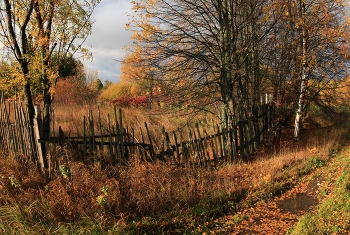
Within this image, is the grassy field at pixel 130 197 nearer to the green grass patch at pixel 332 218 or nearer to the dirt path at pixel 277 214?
the green grass patch at pixel 332 218

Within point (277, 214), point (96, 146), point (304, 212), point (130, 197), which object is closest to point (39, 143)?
point (96, 146)

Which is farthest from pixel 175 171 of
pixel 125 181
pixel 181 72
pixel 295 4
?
pixel 295 4

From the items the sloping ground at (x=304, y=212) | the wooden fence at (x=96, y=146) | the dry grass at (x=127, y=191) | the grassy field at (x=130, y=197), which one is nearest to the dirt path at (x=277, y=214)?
the sloping ground at (x=304, y=212)

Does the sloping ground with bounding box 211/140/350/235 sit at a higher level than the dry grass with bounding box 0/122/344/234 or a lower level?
lower

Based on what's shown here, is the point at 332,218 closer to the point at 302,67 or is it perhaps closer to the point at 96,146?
the point at 96,146

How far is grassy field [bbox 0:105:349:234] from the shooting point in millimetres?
5043

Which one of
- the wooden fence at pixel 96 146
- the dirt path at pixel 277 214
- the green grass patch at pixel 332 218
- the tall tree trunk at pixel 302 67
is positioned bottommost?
the dirt path at pixel 277 214

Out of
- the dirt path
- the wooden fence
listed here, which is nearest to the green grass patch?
the dirt path

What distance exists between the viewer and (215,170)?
26.1ft

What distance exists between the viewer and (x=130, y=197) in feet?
18.9

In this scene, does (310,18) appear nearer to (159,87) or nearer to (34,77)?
(159,87)

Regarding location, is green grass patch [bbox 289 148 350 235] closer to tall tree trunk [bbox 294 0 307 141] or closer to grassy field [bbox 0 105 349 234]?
grassy field [bbox 0 105 349 234]

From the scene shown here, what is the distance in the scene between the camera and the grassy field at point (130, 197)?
5.04m

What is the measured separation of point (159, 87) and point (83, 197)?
496 cm
